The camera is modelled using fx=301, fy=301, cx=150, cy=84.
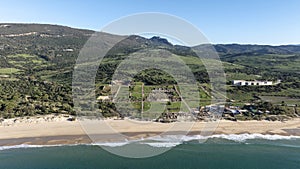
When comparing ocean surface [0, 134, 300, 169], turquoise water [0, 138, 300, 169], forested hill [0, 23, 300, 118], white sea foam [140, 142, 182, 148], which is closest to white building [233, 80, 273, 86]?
forested hill [0, 23, 300, 118]

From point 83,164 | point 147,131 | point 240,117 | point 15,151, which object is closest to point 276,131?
point 240,117

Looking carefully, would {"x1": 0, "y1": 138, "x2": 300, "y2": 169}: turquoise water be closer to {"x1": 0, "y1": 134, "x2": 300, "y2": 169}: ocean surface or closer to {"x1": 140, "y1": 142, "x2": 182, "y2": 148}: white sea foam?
{"x1": 0, "y1": 134, "x2": 300, "y2": 169}: ocean surface

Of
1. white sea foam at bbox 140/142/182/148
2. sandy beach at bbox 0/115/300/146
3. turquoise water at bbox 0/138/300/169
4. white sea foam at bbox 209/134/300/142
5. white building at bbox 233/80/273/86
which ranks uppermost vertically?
white building at bbox 233/80/273/86

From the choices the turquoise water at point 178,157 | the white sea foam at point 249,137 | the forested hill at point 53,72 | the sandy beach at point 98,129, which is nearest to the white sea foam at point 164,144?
the turquoise water at point 178,157

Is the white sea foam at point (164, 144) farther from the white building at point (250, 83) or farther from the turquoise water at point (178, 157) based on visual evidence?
the white building at point (250, 83)

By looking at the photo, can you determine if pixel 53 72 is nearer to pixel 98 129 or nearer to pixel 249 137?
pixel 98 129

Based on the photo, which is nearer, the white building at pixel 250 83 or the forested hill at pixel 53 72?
the forested hill at pixel 53 72

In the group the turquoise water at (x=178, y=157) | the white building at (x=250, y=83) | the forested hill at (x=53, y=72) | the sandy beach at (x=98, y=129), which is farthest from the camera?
the white building at (x=250, y=83)
